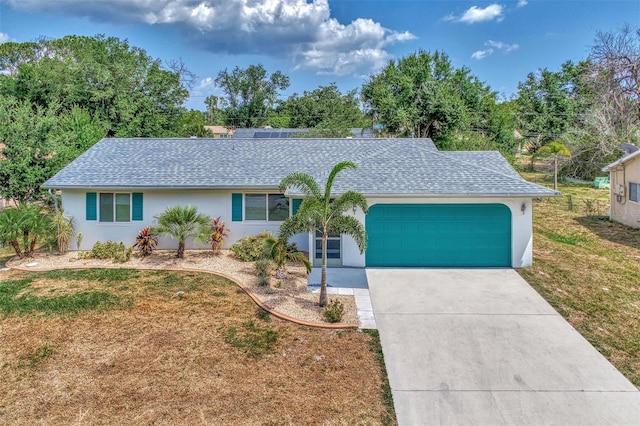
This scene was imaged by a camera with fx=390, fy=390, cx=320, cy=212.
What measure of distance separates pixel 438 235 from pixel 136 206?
10462 millimetres

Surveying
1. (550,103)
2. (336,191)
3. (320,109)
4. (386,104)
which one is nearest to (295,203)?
(336,191)

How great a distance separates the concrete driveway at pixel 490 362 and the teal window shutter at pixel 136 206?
899cm

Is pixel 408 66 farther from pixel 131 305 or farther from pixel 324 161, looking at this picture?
pixel 131 305

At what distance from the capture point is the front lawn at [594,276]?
769cm

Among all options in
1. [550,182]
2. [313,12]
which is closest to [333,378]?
[313,12]

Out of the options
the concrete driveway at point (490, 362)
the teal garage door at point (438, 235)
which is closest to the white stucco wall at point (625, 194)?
the teal garage door at point (438, 235)

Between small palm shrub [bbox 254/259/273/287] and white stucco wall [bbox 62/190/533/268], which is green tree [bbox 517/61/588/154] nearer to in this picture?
white stucco wall [bbox 62/190/533/268]

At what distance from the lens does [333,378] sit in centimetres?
629

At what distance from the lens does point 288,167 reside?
48.5 feet

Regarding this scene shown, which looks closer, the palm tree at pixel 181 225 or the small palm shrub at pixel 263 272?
the small palm shrub at pixel 263 272

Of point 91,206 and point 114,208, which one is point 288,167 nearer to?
point 114,208

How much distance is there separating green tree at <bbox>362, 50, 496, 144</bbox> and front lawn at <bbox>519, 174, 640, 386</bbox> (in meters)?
14.1

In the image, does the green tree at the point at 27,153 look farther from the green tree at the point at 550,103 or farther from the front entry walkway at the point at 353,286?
the green tree at the point at 550,103

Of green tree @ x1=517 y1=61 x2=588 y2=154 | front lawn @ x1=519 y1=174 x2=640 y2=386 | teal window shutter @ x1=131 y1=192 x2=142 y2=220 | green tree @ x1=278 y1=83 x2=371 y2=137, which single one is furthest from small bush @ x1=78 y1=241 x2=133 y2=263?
green tree @ x1=278 y1=83 x2=371 y2=137
